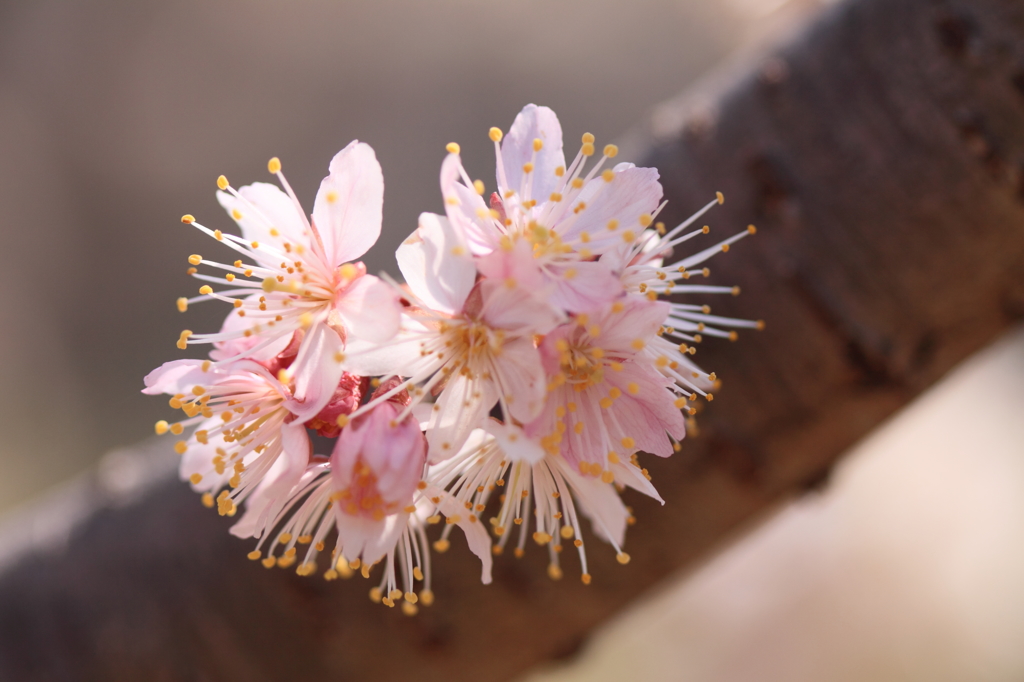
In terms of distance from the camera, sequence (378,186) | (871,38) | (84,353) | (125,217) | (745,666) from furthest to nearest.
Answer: (125,217), (84,353), (745,666), (871,38), (378,186)

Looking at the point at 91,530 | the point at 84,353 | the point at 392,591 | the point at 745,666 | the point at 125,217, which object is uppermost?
the point at 125,217

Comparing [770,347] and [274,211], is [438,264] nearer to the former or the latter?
[274,211]

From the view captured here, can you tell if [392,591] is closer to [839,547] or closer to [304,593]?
[304,593]

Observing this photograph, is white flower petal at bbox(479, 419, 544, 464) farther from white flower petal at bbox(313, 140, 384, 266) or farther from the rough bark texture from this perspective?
the rough bark texture

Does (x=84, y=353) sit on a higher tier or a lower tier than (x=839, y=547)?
higher

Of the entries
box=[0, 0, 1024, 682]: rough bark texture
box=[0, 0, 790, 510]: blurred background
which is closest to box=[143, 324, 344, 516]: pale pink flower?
box=[0, 0, 1024, 682]: rough bark texture

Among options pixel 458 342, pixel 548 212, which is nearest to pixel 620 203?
pixel 548 212

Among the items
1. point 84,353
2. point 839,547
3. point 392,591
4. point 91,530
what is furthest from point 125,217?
point 839,547
